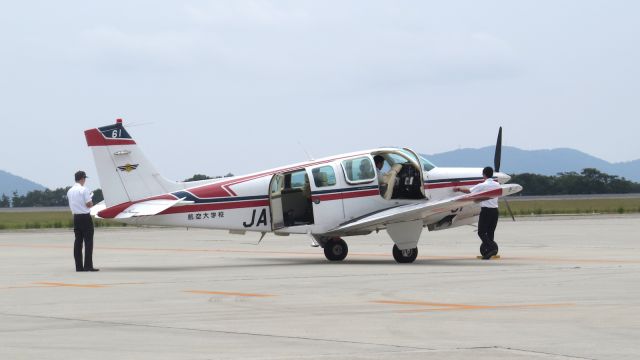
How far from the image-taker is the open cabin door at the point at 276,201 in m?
22.9

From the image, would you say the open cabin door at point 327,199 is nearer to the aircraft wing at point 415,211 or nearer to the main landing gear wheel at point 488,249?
the aircraft wing at point 415,211

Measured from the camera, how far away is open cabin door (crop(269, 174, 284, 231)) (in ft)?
75.2

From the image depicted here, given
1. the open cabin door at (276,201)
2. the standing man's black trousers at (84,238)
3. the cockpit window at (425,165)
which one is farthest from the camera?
the cockpit window at (425,165)

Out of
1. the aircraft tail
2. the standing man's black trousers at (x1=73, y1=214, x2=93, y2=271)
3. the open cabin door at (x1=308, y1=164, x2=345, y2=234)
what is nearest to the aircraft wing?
the open cabin door at (x1=308, y1=164, x2=345, y2=234)

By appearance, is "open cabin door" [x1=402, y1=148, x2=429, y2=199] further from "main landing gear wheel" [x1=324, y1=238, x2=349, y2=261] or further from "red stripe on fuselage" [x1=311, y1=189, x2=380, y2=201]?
"main landing gear wheel" [x1=324, y1=238, x2=349, y2=261]

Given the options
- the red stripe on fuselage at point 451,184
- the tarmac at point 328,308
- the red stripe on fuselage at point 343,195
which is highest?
the red stripe on fuselage at point 451,184

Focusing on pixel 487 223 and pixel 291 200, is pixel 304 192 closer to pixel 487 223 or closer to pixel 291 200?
pixel 291 200

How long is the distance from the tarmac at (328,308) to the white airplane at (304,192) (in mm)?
878

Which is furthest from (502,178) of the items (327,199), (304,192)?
(304,192)

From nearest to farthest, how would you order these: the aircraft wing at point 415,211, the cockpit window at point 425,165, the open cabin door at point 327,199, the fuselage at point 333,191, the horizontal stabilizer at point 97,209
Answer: the aircraft wing at point 415,211, the horizontal stabilizer at point 97,209, the fuselage at point 333,191, the open cabin door at point 327,199, the cockpit window at point 425,165

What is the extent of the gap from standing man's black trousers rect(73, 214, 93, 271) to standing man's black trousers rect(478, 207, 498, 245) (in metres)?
8.14

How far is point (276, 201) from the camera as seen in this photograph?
23047mm

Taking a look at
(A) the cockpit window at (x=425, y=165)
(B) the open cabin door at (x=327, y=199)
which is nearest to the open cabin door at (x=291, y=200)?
(B) the open cabin door at (x=327, y=199)

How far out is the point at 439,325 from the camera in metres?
11.3
